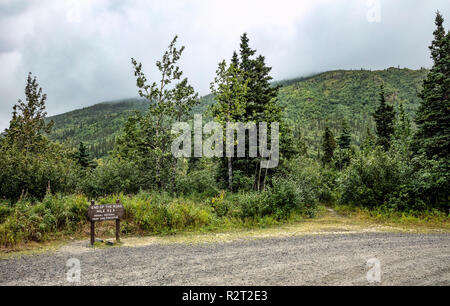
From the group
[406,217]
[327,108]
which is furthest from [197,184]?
[327,108]

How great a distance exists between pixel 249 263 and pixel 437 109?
14327 mm

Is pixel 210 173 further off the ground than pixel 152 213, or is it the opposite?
pixel 210 173

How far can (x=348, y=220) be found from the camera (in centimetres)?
Answer: 1245

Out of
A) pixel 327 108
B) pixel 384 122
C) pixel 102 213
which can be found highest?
pixel 327 108

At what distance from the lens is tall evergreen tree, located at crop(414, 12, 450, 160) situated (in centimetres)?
1291

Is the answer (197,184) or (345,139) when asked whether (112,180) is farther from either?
(345,139)

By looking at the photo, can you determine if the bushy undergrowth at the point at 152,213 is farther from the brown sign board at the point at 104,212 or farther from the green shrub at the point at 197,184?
the green shrub at the point at 197,184

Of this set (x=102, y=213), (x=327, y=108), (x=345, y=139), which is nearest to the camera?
(x=102, y=213)

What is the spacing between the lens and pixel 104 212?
7.99 meters

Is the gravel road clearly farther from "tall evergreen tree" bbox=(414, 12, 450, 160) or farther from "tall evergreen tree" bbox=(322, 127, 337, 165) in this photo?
"tall evergreen tree" bbox=(322, 127, 337, 165)

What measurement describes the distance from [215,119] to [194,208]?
20.9 ft

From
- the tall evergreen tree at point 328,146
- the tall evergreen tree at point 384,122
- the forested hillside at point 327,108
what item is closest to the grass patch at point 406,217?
the tall evergreen tree at point 384,122
